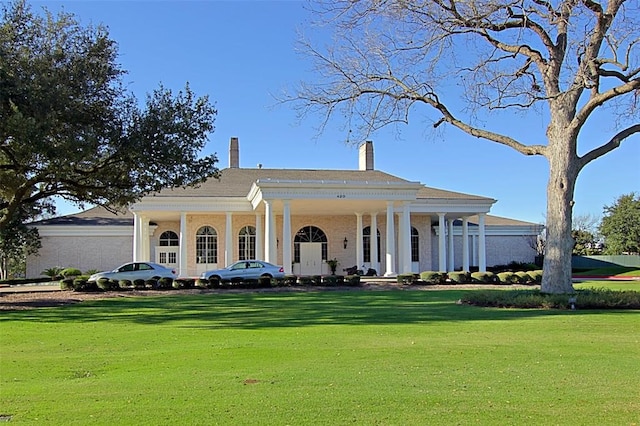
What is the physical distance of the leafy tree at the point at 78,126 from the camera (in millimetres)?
18141

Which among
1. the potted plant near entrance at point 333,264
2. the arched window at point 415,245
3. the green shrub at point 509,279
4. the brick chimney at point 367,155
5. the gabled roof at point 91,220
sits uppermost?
the brick chimney at point 367,155

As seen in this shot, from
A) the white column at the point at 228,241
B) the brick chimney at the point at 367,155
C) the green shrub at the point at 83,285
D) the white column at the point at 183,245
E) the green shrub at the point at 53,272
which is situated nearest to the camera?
the green shrub at the point at 83,285

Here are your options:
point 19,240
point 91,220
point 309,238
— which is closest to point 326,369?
point 309,238

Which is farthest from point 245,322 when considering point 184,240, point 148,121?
point 184,240

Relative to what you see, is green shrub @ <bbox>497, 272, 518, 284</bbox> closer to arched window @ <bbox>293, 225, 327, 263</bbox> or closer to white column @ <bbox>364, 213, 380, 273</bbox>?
white column @ <bbox>364, 213, 380, 273</bbox>

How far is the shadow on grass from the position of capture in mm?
15156

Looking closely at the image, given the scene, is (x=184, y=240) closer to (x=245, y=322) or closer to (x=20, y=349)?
(x=245, y=322)

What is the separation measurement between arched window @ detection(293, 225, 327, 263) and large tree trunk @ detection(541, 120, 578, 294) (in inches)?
906

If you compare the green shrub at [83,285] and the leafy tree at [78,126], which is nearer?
the leafy tree at [78,126]

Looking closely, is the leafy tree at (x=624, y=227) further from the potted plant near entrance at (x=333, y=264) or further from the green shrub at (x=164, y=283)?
the green shrub at (x=164, y=283)

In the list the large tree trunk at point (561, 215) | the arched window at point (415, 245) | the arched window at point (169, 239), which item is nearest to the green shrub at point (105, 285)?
the arched window at point (169, 239)

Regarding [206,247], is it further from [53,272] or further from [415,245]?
[415,245]

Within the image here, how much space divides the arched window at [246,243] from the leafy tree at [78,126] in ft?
53.4

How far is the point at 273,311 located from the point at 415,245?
1037 inches
